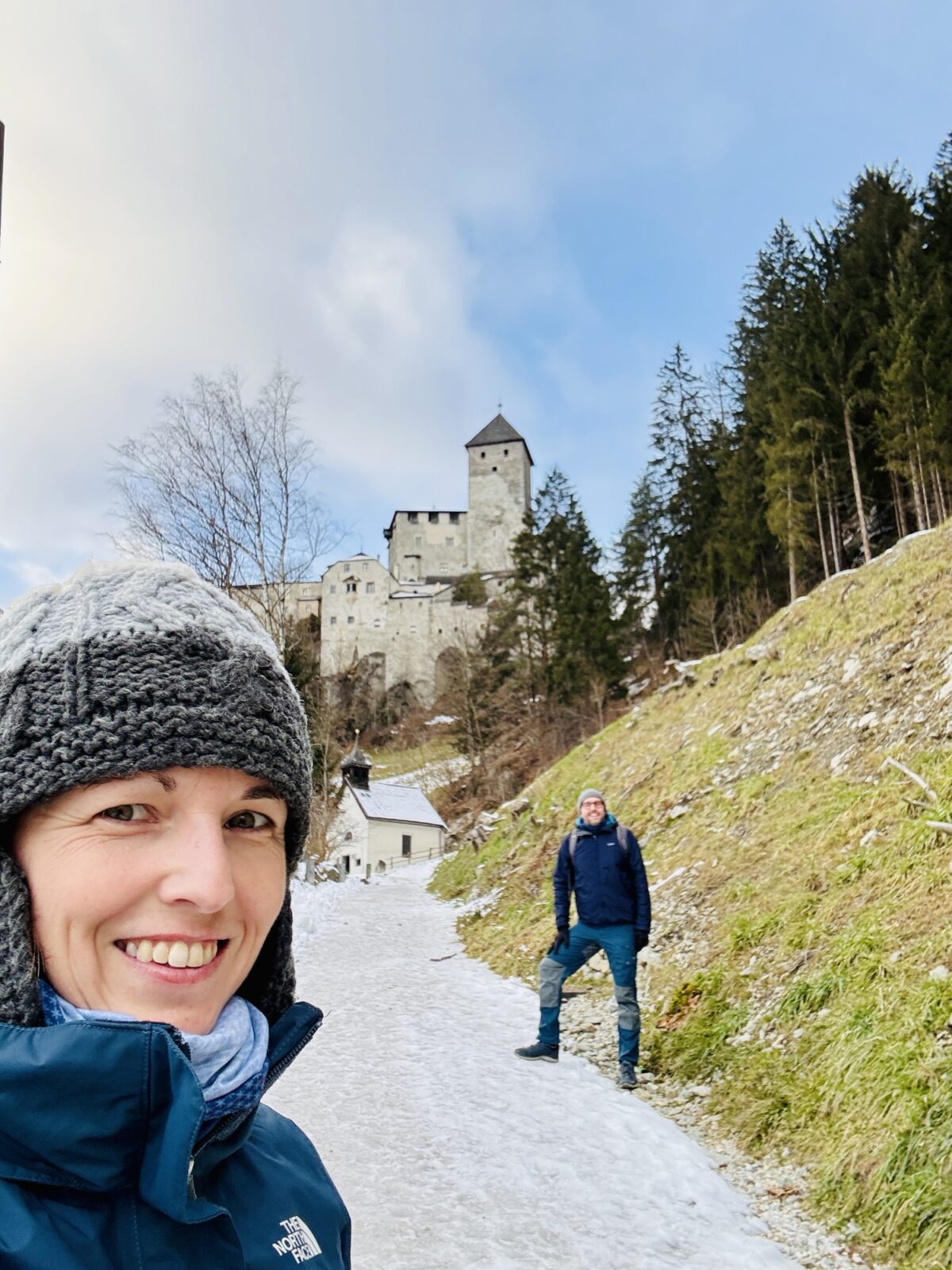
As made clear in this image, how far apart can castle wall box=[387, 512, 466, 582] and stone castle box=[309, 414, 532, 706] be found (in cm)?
8

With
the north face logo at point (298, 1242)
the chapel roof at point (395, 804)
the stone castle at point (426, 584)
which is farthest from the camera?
the stone castle at point (426, 584)

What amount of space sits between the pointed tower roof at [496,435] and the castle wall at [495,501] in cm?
37

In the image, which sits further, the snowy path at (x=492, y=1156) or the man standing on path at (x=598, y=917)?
the man standing on path at (x=598, y=917)

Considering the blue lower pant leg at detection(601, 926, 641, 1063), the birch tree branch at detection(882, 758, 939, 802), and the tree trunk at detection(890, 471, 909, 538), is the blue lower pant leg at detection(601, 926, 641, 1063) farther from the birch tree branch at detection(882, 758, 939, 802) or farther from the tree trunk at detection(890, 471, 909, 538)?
the tree trunk at detection(890, 471, 909, 538)

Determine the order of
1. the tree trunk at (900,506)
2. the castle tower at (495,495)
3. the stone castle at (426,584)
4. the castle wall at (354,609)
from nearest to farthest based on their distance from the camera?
the tree trunk at (900,506)
the stone castle at (426,584)
the castle wall at (354,609)
the castle tower at (495,495)

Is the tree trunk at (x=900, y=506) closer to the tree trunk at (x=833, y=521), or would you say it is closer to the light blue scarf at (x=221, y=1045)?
the tree trunk at (x=833, y=521)

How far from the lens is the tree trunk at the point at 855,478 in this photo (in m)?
25.3

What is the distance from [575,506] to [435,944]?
3891 centimetres

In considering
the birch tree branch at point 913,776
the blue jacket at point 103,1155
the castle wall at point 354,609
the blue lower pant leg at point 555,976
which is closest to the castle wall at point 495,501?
the castle wall at point 354,609

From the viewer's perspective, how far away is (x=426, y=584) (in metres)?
81.0

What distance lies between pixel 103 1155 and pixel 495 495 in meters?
84.8

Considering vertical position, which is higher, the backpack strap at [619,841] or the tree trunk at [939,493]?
the tree trunk at [939,493]

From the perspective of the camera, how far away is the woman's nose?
4.01 feet

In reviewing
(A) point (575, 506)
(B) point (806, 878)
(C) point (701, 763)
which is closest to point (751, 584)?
(A) point (575, 506)
